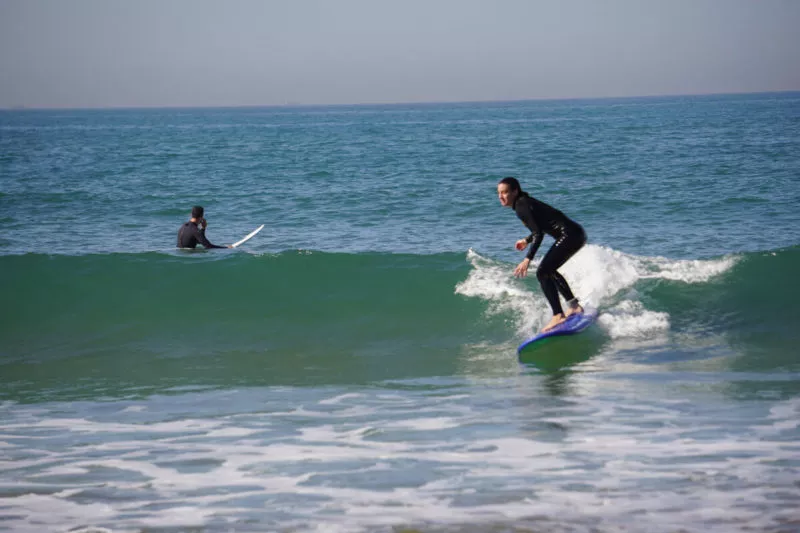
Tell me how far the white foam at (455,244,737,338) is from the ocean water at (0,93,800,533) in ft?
0.15

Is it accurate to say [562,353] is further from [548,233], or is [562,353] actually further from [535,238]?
[535,238]

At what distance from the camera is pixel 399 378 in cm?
900

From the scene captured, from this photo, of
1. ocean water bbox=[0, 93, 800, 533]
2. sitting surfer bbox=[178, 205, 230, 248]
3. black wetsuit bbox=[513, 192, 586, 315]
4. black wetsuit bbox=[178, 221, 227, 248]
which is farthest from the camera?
black wetsuit bbox=[178, 221, 227, 248]

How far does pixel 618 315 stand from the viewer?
10727 millimetres

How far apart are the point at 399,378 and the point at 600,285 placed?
4.30 meters

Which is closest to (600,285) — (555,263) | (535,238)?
(555,263)

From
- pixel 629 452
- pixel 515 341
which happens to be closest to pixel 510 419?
pixel 629 452

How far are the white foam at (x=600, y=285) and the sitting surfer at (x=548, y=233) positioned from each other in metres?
1.31

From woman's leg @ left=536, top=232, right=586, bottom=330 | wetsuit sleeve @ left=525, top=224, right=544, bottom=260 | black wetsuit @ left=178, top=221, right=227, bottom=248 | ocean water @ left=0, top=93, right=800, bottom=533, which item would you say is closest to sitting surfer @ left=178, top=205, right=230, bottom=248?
black wetsuit @ left=178, top=221, right=227, bottom=248

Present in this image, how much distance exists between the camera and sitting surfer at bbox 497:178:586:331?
8633 mm

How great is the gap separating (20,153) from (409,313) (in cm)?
4624

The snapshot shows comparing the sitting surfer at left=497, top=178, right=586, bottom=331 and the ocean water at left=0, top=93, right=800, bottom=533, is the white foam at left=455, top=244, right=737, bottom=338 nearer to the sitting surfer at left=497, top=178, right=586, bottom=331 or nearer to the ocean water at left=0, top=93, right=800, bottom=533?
the ocean water at left=0, top=93, right=800, bottom=533

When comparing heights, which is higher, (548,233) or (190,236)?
(548,233)

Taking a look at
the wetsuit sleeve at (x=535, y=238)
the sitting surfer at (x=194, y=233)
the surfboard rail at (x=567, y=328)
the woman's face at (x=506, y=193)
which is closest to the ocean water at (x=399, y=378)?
the surfboard rail at (x=567, y=328)
